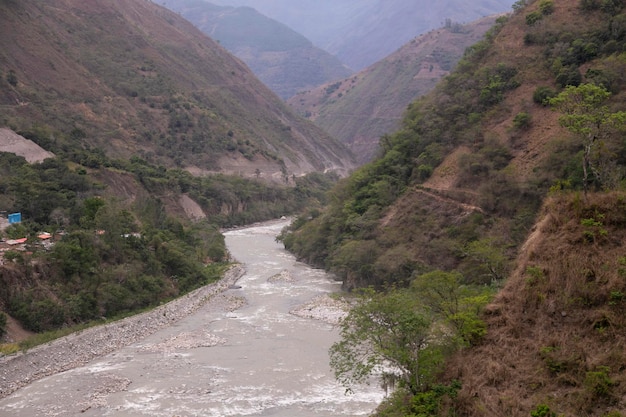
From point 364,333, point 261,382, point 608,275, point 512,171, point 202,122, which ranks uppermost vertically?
point 202,122

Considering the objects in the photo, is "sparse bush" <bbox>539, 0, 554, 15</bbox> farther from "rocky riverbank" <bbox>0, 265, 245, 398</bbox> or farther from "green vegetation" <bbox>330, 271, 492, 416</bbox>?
"green vegetation" <bbox>330, 271, 492, 416</bbox>

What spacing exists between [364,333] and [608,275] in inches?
242

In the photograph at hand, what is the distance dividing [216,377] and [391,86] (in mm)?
143409

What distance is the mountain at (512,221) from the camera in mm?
13883

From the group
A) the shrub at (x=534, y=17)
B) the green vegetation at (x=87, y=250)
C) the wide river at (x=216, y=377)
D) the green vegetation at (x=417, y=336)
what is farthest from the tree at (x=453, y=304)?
the shrub at (x=534, y=17)

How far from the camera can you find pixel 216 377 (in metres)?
23.7

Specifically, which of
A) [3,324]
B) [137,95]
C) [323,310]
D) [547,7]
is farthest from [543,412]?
[137,95]

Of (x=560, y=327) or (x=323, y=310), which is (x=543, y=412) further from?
(x=323, y=310)

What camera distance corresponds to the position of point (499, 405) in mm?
13406

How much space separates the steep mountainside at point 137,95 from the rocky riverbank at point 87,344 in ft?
99.1

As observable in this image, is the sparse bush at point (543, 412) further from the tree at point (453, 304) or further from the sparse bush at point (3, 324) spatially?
the sparse bush at point (3, 324)

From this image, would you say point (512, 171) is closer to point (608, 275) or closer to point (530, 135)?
point (530, 135)

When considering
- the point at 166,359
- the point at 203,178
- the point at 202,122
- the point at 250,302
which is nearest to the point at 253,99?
the point at 202,122

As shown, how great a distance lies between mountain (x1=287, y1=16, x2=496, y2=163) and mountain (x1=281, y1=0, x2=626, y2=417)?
305 ft
